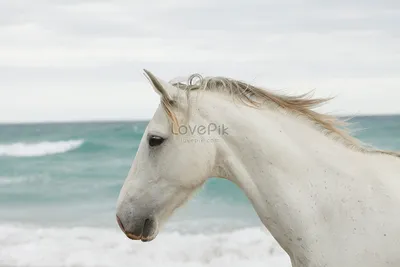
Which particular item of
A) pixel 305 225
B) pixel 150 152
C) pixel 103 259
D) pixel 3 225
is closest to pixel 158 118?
pixel 150 152

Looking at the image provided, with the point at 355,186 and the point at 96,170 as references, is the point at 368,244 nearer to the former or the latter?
the point at 355,186

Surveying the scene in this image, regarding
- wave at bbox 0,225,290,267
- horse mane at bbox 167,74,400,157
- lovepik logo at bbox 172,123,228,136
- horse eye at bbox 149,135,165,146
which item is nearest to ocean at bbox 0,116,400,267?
wave at bbox 0,225,290,267

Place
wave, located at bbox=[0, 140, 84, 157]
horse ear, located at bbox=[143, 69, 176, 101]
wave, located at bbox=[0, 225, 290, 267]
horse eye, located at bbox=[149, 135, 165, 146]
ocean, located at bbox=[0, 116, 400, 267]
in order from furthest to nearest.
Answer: wave, located at bbox=[0, 140, 84, 157] → ocean, located at bbox=[0, 116, 400, 267] → wave, located at bbox=[0, 225, 290, 267] → horse eye, located at bbox=[149, 135, 165, 146] → horse ear, located at bbox=[143, 69, 176, 101]

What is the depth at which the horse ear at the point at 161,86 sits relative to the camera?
9.38 ft

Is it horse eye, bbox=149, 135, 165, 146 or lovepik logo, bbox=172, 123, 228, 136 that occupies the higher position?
lovepik logo, bbox=172, 123, 228, 136

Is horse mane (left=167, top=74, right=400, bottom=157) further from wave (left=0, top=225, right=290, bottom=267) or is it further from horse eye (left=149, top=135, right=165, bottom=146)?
wave (left=0, top=225, right=290, bottom=267)

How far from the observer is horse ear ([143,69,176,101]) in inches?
113

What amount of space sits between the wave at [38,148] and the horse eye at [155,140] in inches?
802

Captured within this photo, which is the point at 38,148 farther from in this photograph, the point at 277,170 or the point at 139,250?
the point at 277,170

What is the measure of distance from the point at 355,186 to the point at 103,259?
702cm

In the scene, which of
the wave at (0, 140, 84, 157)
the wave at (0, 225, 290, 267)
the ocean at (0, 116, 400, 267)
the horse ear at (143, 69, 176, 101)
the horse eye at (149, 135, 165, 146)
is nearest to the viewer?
the horse ear at (143, 69, 176, 101)

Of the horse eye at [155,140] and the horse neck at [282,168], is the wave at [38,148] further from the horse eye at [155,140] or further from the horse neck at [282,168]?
the horse neck at [282,168]

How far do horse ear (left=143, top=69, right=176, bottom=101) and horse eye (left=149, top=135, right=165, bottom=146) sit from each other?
0.58ft

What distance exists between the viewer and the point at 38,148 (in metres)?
24.6
